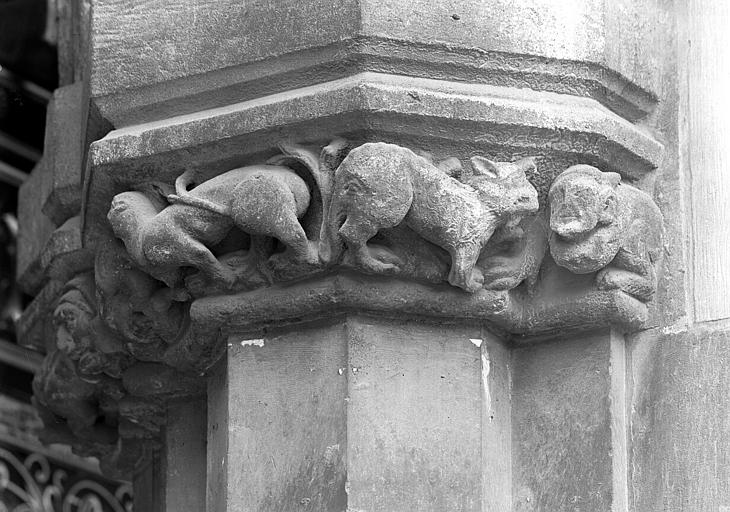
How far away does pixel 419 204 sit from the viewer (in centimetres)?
239

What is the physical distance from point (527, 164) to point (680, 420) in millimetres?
384

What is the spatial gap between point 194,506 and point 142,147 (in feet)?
1.90

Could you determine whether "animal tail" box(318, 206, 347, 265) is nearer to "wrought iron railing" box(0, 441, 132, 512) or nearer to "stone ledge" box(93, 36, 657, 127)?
"stone ledge" box(93, 36, 657, 127)

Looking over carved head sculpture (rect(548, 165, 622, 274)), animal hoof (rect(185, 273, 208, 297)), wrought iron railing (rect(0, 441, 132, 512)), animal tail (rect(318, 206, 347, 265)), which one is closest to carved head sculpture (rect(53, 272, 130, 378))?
animal hoof (rect(185, 273, 208, 297))

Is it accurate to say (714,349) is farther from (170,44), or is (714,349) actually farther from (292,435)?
(170,44)

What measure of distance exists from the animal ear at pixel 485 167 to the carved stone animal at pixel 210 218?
8.6 inches

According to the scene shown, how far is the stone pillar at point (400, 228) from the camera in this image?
7.91 ft

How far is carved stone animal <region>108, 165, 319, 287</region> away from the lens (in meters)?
2.40

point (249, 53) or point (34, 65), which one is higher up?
point (34, 65)

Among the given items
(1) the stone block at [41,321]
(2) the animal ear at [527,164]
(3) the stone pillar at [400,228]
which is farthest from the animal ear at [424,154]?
(1) the stone block at [41,321]

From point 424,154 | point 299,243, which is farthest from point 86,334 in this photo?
point 424,154

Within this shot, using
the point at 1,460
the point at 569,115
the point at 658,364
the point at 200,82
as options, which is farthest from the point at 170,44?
the point at 1,460

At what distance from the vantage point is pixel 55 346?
2961mm

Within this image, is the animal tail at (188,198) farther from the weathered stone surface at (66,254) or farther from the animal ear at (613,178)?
the animal ear at (613,178)
